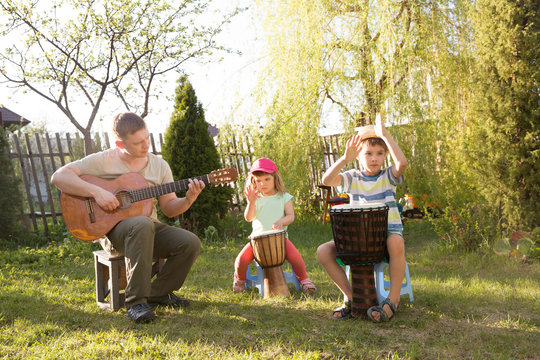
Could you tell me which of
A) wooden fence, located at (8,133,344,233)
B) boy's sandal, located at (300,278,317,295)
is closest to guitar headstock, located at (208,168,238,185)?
boy's sandal, located at (300,278,317,295)

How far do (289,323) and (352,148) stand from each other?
1293 mm

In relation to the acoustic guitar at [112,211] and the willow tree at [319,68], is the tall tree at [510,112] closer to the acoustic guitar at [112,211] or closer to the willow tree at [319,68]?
the willow tree at [319,68]

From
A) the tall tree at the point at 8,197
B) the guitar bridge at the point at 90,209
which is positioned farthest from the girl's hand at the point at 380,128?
the tall tree at the point at 8,197

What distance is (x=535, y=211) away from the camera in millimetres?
4867

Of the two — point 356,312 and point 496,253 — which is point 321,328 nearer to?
point 356,312

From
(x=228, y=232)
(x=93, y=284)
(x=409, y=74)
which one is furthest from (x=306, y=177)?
(x=93, y=284)

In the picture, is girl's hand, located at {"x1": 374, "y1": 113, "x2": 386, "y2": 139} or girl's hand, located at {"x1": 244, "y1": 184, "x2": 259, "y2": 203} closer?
girl's hand, located at {"x1": 374, "y1": 113, "x2": 386, "y2": 139}

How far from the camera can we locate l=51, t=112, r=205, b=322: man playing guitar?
10.7 feet

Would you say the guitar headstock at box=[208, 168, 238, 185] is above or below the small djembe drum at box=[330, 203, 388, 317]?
above

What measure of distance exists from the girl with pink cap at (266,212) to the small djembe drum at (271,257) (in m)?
0.21

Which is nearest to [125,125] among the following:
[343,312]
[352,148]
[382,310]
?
[352,148]

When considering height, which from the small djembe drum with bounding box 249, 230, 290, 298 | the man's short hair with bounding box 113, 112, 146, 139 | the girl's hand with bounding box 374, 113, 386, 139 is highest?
the man's short hair with bounding box 113, 112, 146, 139

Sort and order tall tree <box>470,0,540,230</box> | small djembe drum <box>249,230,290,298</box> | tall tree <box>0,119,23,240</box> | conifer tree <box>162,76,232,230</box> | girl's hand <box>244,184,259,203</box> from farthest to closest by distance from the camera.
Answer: tall tree <box>0,119,23,240</box>
conifer tree <box>162,76,232,230</box>
tall tree <box>470,0,540,230</box>
girl's hand <box>244,184,259,203</box>
small djembe drum <box>249,230,290,298</box>

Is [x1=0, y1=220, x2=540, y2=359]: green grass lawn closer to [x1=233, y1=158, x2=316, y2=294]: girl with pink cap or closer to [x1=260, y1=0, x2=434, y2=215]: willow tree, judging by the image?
[x1=233, y1=158, x2=316, y2=294]: girl with pink cap
